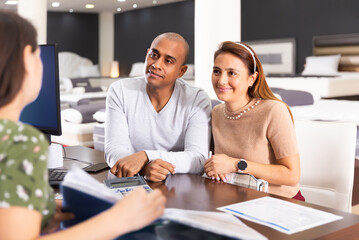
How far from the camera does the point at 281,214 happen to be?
3.45 ft

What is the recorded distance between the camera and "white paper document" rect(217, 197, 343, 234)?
98 centimetres

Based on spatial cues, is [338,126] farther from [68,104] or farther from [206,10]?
[68,104]

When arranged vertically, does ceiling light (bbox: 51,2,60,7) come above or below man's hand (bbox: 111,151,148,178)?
above

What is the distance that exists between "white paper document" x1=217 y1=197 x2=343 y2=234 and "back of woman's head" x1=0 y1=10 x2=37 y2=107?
1.93 ft

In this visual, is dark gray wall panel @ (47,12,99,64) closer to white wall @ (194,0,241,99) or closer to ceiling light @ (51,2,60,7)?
ceiling light @ (51,2,60,7)

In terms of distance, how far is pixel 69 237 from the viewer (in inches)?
25.7

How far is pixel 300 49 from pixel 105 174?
25.8 ft

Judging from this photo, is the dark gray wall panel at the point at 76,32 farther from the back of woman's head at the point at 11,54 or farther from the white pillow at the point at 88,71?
the back of woman's head at the point at 11,54

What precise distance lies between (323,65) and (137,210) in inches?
301

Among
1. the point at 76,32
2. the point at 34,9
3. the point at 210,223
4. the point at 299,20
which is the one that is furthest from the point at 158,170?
the point at 76,32

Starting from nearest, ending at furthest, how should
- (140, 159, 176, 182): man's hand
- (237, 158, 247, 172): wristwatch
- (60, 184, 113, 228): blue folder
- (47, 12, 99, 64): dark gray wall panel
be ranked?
(60, 184, 113, 228): blue folder
(140, 159, 176, 182): man's hand
(237, 158, 247, 172): wristwatch
(47, 12, 99, 64): dark gray wall panel

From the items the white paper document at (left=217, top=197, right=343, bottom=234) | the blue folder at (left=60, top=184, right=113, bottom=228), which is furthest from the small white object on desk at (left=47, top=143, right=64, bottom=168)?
the blue folder at (left=60, top=184, right=113, bottom=228)

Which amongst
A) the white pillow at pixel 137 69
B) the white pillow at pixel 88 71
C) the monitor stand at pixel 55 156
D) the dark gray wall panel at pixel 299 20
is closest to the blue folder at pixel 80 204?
the monitor stand at pixel 55 156

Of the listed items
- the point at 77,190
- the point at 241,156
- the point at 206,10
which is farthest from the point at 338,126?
the point at 206,10
